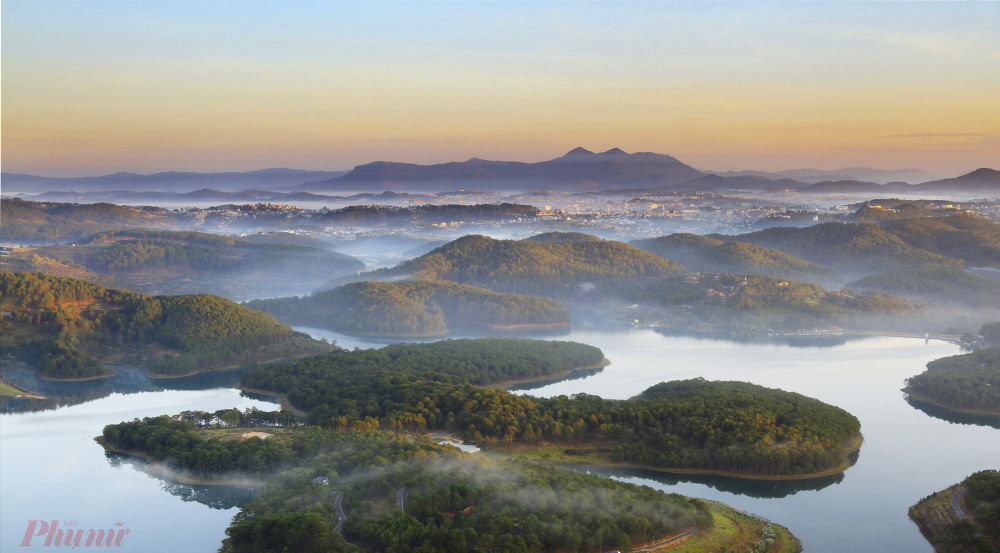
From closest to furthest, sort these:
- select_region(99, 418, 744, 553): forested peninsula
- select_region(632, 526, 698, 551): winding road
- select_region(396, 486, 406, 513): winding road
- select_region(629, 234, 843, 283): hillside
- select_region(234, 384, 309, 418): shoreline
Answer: select_region(99, 418, 744, 553): forested peninsula, select_region(632, 526, 698, 551): winding road, select_region(396, 486, 406, 513): winding road, select_region(234, 384, 309, 418): shoreline, select_region(629, 234, 843, 283): hillside

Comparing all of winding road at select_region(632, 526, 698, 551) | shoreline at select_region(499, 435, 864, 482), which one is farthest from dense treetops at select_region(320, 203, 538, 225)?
winding road at select_region(632, 526, 698, 551)

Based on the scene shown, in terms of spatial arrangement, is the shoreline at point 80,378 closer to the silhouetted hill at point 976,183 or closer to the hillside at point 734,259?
the hillside at point 734,259

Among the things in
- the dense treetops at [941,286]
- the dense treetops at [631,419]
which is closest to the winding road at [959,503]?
the dense treetops at [631,419]

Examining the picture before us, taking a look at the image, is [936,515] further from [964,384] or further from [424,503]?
[964,384]

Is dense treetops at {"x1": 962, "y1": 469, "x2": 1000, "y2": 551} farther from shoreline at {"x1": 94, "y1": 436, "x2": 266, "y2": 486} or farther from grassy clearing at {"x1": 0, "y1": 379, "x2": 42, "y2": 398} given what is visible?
grassy clearing at {"x1": 0, "y1": 379, "x2": 42, "y2": 398}

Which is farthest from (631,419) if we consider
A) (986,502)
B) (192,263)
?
(192,263)

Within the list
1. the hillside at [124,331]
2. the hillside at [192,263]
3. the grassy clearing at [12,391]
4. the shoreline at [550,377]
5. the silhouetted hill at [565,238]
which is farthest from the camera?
the silhouetted hill at [565,238]

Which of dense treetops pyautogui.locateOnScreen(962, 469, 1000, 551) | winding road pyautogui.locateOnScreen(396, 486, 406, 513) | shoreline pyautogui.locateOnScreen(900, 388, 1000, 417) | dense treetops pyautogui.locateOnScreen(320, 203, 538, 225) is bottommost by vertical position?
shoreline pyautogui.locateOnScreen(900, 388, 1000, 417)
